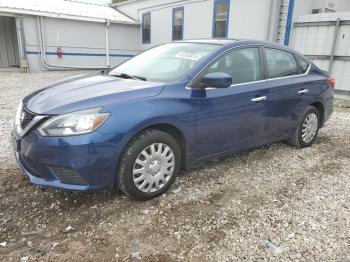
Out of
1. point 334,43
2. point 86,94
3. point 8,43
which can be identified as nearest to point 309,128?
point 86,94

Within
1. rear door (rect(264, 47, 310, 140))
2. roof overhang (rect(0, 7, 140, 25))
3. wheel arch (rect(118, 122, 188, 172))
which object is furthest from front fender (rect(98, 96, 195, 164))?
roof overhang (rect(0, 7, 140, 25))

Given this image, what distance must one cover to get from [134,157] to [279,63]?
256 cm

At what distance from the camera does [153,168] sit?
3.15 m

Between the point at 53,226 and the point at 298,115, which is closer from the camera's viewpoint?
the point at 53,226

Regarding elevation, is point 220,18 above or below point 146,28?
above

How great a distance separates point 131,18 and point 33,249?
18.6 meters

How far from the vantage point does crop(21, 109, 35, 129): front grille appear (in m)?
2.90

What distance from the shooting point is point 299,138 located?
4867mm

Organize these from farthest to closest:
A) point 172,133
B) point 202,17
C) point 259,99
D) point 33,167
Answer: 1. point 202,17
2. point 259,99
3. point 172,133
4. point 33,167

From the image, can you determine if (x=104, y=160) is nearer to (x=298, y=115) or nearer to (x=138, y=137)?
(x=138, y=137)

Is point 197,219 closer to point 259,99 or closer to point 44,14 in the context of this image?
point 259,99

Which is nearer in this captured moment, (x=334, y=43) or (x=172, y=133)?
(x=172, y=133)

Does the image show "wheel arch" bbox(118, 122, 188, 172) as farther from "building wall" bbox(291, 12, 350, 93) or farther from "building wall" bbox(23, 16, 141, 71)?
"building wall" bbox(23, 16, 141, 71)

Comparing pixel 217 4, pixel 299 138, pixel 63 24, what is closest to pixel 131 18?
pixel 63 24
